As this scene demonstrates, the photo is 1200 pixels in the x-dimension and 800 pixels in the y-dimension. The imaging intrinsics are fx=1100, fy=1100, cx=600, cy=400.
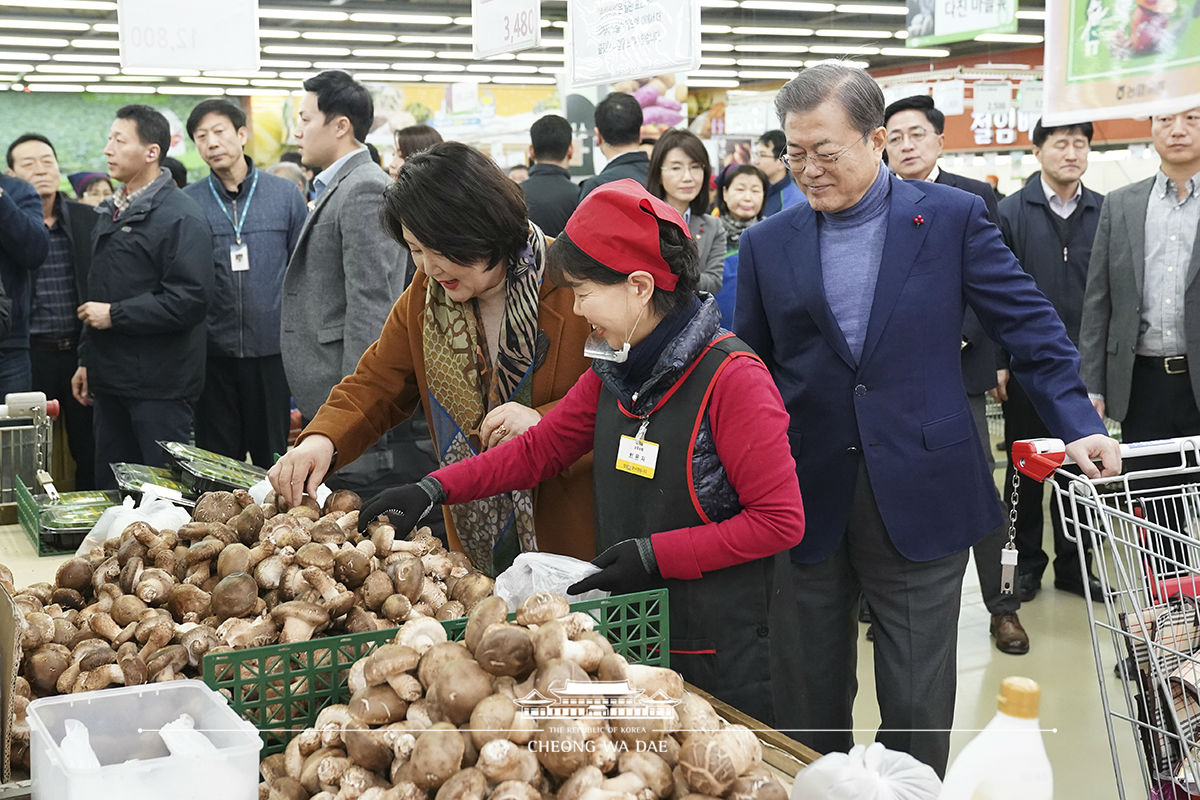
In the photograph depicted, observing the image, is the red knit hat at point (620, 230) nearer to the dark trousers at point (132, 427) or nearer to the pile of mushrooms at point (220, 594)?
the pile of mushrooms at point (220, 594)

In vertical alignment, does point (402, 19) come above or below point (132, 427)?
above

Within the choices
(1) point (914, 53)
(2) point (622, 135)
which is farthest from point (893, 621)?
(1) point (914, 53)

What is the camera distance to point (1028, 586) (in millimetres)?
4465

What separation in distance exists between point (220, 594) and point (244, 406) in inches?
136

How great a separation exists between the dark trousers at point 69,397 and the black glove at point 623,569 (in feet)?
13.3

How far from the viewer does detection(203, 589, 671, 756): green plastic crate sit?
53.9 inches

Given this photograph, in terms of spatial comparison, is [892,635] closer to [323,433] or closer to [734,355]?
[734,355]

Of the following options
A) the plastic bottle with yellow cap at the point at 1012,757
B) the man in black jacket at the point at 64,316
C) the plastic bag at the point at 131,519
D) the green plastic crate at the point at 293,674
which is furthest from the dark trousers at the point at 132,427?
the plastic bottle with yellow cap at the point at 1012,757

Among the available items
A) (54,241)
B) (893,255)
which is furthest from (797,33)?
(893,255)

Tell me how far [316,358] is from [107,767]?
8.23 ft

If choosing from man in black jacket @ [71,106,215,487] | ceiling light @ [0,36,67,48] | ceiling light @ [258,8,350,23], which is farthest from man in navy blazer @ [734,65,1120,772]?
ceiling light @ [0,36,67,48]

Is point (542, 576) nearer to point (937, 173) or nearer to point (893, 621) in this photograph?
point (893, 621)

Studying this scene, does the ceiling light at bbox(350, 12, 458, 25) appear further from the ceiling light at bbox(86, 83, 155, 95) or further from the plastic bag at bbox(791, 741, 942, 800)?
the plastic bag at bbox(791, 741, 942, 800)

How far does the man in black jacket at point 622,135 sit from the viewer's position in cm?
496
